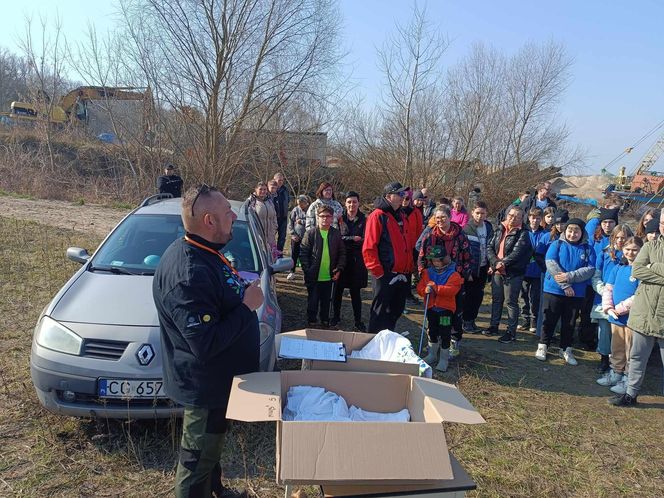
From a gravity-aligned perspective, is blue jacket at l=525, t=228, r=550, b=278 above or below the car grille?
above

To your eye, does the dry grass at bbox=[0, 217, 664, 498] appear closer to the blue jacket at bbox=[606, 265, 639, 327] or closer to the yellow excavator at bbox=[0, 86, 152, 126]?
the blue jacket at bbox=[606, 265, 639, 327]

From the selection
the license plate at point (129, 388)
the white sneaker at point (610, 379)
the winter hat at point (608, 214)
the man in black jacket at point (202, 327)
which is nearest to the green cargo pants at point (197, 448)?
the man in black jacket at point (202, 327)

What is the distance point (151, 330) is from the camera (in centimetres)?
316

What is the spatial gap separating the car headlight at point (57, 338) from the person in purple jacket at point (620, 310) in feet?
16.4

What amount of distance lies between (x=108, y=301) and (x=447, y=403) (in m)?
2.69

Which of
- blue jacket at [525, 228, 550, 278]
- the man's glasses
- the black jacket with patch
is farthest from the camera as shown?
blue jacket at [525, 228, 550, 278]

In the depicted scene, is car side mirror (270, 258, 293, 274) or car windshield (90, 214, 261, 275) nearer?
car windshield (90, 214, 261, 275)

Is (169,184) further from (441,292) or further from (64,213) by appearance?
(441,292)

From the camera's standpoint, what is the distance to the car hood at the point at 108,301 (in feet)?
10.7

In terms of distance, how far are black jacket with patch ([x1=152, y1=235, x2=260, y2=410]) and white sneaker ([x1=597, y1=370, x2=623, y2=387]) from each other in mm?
4347

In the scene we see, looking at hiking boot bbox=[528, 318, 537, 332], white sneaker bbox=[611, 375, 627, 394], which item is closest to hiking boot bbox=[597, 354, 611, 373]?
white sneaker bbox=[611, 375, 627, 394]

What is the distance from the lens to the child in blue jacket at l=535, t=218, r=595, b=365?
5.23 meters

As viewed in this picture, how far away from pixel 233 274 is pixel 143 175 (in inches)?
583

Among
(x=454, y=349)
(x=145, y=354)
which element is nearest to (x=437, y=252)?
(x=454, y=349)
